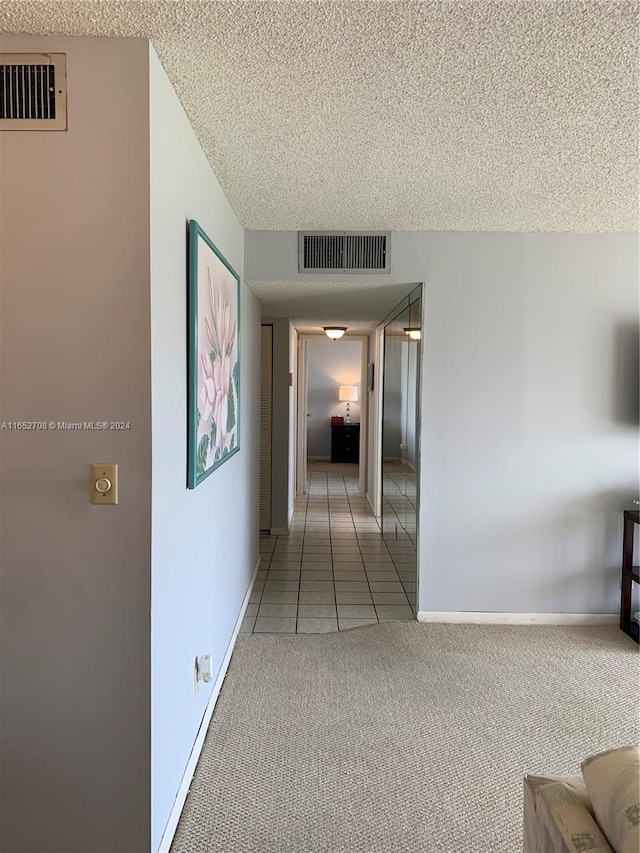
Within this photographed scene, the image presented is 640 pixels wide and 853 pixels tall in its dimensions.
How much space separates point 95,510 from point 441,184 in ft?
6.66

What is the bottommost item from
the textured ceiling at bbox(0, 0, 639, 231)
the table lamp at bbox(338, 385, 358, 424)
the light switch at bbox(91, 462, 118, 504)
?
the light switch at bbox(91, 462, 118, 504)

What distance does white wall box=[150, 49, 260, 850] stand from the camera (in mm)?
1445

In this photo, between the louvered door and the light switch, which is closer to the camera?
the light switch

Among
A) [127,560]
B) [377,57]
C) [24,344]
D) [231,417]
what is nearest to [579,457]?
[231,417]

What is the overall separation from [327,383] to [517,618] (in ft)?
24.5

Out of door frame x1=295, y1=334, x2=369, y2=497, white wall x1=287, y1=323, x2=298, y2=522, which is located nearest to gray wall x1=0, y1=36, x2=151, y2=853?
white wall x1=287, y1=323, x2=298, y2=522

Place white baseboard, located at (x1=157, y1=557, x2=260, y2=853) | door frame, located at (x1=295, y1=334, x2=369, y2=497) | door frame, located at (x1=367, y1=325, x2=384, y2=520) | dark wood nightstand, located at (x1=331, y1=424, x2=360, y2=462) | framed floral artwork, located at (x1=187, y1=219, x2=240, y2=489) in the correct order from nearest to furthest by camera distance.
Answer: white baseboard, located at (x1=157, y1=557, x2=260, y2=853), framed floral artwork, located at (x1=187, y1=219, x2=240, y2=489), door frame, located at (x1=367, y1=325, x2=384, y2=520), door frame, located at (x1=295, y1=334, x2=369, y2=497), dark wood nightstand, located at (x1=331, y1=424, x2=360, y2=462)

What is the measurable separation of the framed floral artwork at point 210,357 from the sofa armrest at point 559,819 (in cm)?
129

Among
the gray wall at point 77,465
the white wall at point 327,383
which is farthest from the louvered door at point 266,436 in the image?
the white wall at point 327,383

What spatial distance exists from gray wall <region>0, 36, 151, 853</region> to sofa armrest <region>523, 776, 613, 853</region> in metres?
1.00

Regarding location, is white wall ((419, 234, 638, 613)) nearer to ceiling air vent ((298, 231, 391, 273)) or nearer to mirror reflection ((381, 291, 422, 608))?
mirror reflection ((381, 291, 422, 608))

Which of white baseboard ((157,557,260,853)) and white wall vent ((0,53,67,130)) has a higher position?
white wall vent ((0,53,67,130))

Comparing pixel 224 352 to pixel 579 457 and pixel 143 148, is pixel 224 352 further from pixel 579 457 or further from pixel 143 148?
pixel 579 457

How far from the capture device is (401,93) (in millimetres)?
1592
